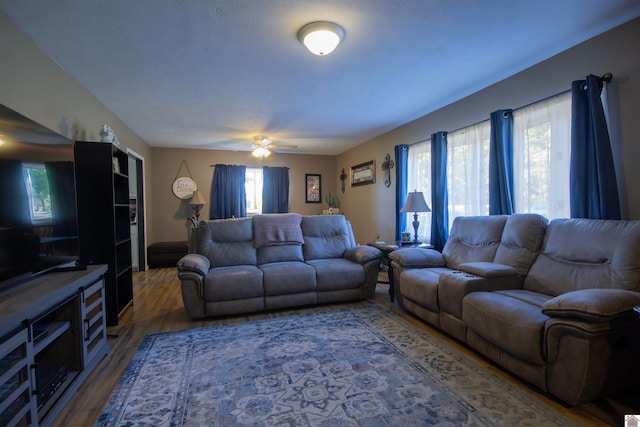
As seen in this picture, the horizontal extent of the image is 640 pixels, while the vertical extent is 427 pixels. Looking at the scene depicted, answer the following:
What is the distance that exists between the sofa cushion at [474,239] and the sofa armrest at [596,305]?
1.15 metres

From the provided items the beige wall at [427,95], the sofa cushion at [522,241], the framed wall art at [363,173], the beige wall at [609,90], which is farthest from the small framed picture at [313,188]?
the sofa cushion at [522,241]

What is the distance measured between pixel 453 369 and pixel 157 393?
6.32 feet

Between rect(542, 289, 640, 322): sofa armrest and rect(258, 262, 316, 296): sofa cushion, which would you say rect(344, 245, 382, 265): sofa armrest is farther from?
rect(542, 289, 640, 322): sofa armrest

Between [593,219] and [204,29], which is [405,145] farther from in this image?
[204,29]

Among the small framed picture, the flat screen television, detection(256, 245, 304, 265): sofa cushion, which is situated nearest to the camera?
the flat screen television

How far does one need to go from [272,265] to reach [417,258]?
1610 mm

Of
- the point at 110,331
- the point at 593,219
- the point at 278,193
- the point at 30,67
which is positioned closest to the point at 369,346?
the point at 593,219

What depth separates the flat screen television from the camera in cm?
152

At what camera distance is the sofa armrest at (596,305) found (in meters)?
1.55

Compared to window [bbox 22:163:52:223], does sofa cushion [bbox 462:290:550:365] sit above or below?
below

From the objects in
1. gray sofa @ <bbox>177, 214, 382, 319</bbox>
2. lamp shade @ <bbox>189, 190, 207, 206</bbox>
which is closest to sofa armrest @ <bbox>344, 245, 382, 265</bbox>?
gray sofa @ <bbox>177, 214, 382, 319</bbox>

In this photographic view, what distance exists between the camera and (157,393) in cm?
185

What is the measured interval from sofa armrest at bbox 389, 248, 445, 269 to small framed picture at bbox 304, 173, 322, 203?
4.18m

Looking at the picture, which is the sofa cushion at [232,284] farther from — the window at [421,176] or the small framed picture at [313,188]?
the small framed picture at [313,188]
